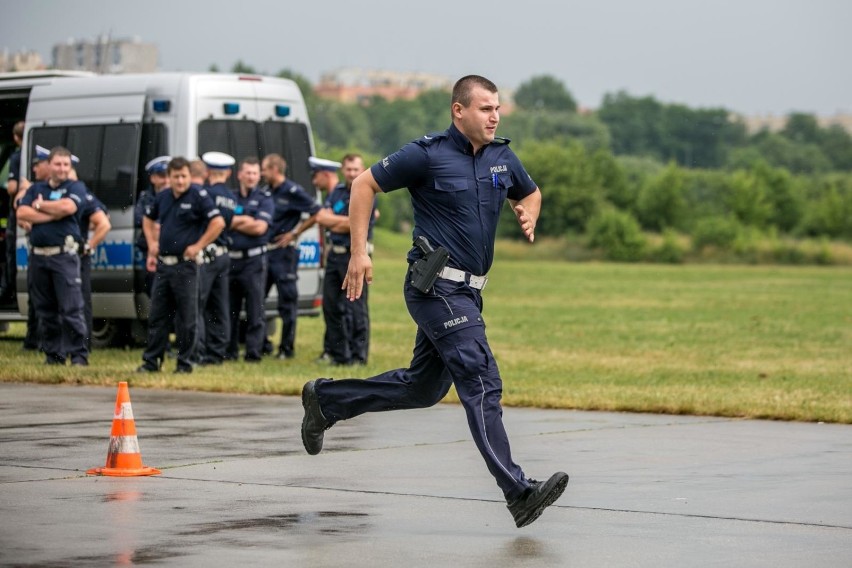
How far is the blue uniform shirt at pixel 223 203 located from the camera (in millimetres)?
15055

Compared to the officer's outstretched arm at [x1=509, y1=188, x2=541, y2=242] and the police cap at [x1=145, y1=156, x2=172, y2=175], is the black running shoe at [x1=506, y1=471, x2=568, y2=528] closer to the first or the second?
the officer's outstretched arm at [x1=509, y1=188, x2=541, y2=242]

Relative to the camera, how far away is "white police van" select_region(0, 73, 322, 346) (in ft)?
54.8

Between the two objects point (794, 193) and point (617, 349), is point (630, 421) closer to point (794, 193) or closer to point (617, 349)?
point (617, 349)

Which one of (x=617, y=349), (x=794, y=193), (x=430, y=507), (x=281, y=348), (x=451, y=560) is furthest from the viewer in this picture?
(x=794, y=193)

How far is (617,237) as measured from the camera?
9488cm

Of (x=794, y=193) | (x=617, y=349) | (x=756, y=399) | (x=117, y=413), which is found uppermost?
(x=117, y=413)

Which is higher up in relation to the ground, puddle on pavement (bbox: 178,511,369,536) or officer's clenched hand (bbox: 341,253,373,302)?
officer's clenched hand (bbox: 341,253,373,302)

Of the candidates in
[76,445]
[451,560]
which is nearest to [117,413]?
[76,445]

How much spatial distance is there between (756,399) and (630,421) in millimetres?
1812

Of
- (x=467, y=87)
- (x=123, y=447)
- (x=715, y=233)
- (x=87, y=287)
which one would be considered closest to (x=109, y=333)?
(x=87, y=287)

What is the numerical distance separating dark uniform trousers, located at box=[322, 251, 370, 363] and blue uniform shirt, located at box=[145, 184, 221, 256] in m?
1.62

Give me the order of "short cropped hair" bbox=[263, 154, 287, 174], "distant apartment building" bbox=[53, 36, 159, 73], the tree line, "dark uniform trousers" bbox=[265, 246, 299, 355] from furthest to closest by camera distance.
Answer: the tree line < "distant apartment building" bbox=[53, 36, 159, 73] < "dark uniform trousers" bbox=[265, 246, 299, 355] < "short cropped hair" bbox=[263, 154, 287, 174]

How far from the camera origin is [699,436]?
10461 millimetres

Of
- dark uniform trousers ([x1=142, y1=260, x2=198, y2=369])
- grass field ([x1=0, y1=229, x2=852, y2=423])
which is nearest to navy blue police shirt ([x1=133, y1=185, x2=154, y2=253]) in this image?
grass field ([x1=0, y1=229, x2=852, y2=423])
